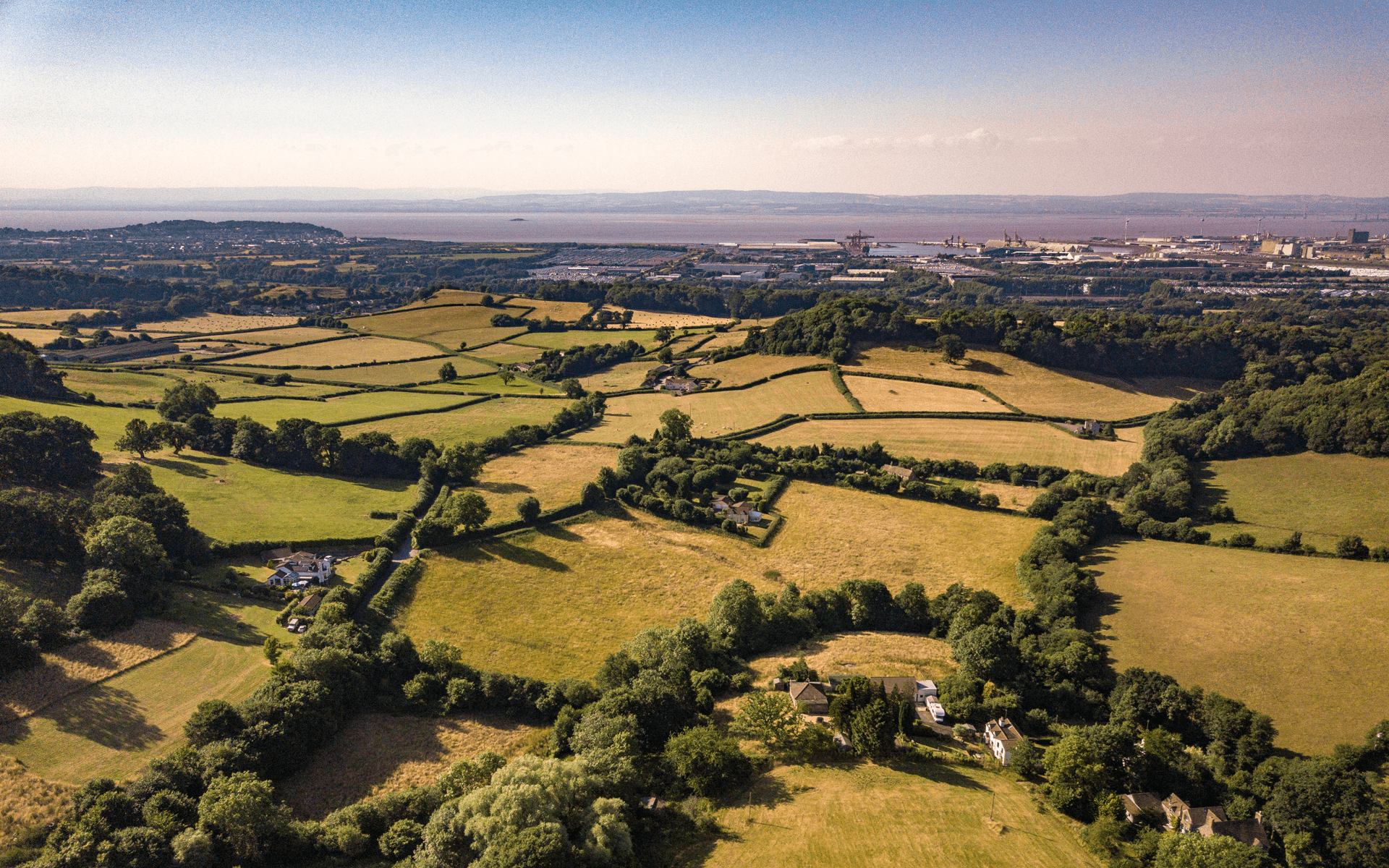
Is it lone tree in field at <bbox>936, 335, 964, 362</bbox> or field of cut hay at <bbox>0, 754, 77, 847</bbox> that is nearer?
field of cut hay at <bbox>0, 754, 77, 847</bbox>

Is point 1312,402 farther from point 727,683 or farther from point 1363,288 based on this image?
point 1363,288

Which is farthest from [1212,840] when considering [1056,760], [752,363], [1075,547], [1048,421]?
[752,363]

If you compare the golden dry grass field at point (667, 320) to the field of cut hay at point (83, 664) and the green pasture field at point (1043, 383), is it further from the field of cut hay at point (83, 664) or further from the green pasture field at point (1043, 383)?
the field of cut hay at point (83, 664)

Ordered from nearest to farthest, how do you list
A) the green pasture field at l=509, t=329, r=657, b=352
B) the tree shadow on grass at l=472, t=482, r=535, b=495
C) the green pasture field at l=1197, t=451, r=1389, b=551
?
1. the green pasture field at l=1197, t=451, r=1389, b=551
2. the tree shadow on grass at l=472, t=482, r=535, b=495
3. the green pasture field at l=509, t=329, r=657, b=352

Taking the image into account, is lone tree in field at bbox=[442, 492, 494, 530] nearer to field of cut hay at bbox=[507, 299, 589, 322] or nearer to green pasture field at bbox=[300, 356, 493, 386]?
green pasture field at bbox=[300, 356, 493, 386]

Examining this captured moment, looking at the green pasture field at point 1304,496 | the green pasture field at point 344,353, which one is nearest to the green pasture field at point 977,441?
the green pasture field at point 1304,496

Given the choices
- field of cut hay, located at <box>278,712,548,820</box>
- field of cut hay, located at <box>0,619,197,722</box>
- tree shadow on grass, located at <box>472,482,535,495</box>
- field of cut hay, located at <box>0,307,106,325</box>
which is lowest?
field of cut hay, located at <box>278,712,548,820</box>

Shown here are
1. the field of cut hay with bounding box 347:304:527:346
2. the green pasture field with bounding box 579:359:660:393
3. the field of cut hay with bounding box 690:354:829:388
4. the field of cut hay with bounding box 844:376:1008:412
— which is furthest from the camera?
the field of cut hay with bounding box 347:304:527:346

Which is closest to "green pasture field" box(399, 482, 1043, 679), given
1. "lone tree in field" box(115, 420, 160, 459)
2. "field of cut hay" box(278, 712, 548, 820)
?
"field of cut hay" box(278, 712, 548, 820)
